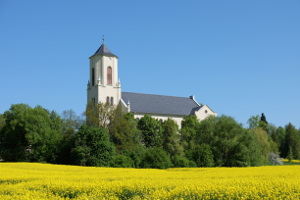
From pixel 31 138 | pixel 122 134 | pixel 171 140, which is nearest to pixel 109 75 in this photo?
pixel 171 140

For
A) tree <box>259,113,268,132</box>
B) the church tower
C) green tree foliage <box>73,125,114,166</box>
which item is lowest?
green tree foliage <box>73,125,114,166</box>

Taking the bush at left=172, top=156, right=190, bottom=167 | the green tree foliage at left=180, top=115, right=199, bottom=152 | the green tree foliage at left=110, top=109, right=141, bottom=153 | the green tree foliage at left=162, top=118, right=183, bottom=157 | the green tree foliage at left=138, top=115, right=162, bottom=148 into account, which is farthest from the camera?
the green tree foliage at left=138, top=115, right=162, bottom=148

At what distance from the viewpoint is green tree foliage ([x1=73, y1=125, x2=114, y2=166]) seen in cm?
5044

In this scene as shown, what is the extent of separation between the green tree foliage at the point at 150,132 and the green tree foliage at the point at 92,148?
79.0ft

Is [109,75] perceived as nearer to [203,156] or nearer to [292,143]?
[203,156]

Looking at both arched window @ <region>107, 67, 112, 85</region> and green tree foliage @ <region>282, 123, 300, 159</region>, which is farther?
green tree foliage @ <region>282, 123, 300, 159</region>

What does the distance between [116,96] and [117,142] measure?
78.1 feet

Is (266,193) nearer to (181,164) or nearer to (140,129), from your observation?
(181,164)

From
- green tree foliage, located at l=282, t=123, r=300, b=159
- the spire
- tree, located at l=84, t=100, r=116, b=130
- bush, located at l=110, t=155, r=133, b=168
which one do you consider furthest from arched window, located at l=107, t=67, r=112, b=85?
green tree foliage, located at l=282, t=123, r=300, b=159

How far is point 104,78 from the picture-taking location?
86312mm

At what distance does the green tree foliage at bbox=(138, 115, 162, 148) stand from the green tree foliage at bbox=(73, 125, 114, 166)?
24084 mm

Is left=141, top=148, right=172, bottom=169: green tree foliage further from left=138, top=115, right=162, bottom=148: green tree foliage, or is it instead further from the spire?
the spire

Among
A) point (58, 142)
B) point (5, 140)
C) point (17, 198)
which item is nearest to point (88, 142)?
point (58, 142)

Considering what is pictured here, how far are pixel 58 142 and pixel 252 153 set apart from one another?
28.3m
